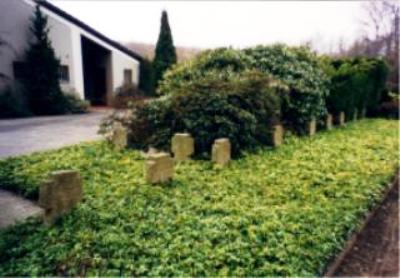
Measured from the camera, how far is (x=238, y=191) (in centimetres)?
521

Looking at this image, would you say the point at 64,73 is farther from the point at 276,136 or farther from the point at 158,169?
the point at 158,169

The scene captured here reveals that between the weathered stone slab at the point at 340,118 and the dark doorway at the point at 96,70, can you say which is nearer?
the weathered stone slab at the point at 340,118

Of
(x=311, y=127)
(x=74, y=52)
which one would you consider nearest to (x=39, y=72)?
(x=74, y=52)

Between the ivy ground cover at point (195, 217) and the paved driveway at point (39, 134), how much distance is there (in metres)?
1.24

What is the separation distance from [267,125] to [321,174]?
95.8 inches

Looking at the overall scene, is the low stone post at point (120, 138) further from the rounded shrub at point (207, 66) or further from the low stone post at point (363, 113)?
the low stone post at point (363, 113)

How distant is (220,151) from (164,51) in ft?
56.5

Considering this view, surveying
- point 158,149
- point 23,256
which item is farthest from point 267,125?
point 23,256

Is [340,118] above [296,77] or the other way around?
the other way around

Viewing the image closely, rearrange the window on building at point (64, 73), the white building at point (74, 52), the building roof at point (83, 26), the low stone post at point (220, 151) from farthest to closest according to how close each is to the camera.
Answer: the window on building at point (64, 73) → the building roof at point (83, 26) → the low stone post at point (220, 151) → the white building at point (74, 52)

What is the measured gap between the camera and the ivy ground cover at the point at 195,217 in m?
3.30

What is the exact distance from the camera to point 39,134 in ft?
30.7

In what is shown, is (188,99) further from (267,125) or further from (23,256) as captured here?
(23,256)

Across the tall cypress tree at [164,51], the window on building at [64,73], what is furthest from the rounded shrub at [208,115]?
the tall cypress tree at [164,51]
